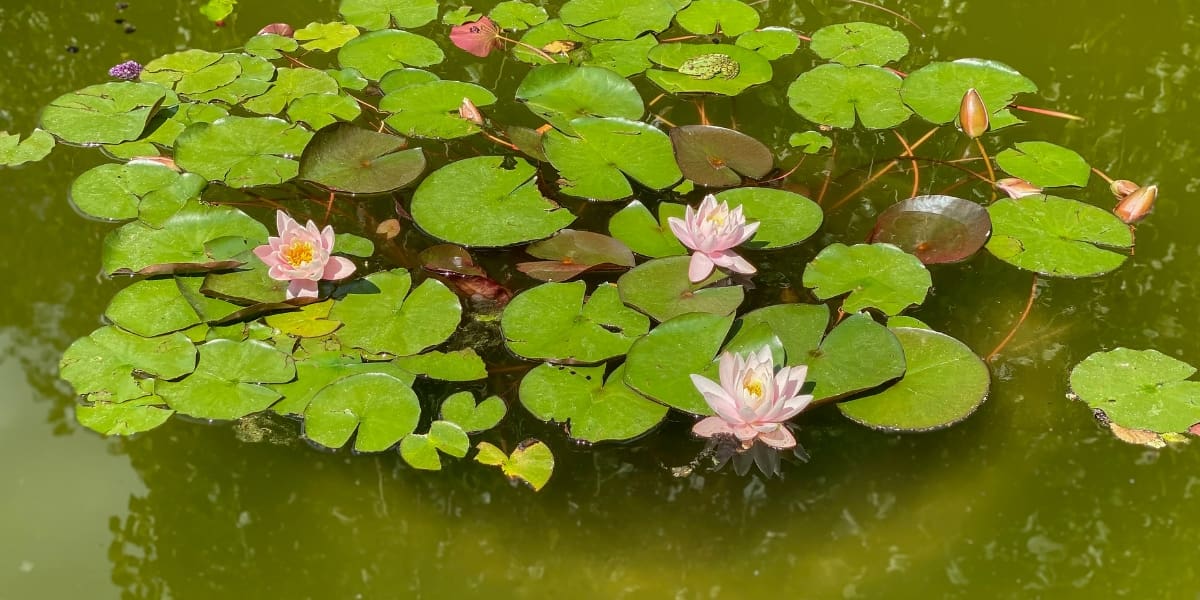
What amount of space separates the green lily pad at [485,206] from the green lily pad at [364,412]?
467 millimetres

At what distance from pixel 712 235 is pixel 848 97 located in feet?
3.26

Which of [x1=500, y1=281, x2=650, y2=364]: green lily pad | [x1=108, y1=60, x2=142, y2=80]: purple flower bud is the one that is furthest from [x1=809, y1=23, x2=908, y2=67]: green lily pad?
[x1=108, y1=60, x2=142, y2=80]: purple flower bud

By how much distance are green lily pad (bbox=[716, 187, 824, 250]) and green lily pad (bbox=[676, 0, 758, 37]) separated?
0.95 meters

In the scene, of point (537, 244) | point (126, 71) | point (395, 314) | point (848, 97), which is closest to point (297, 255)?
point (395, 314)

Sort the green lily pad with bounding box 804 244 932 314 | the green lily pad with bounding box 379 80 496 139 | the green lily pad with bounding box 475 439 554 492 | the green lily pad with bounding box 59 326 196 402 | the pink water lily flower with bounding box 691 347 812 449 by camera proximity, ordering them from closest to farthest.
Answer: the pink water lily flower with bounding box 691 347 812 449
the green lily pad with bounding box 475 439 554 492
the green lily pad with bounding box 59 326 196 402
the green lily pad with bounding box 804 244 932 314
the green lily pad with bounding box 379 80 496 139

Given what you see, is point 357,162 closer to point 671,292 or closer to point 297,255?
point 297,255

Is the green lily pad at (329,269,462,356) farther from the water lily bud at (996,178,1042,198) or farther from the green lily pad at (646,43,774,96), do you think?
the water lily bud at (996,178,1042,198)

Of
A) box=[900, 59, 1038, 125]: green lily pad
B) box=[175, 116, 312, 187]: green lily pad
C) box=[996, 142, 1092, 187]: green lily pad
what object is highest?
box=[900, 59, 1038, 125]: green lily pad

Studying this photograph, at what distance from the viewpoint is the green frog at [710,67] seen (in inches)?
108

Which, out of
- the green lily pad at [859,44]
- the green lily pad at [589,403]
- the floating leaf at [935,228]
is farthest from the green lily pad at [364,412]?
the green lily pad at [859,44]

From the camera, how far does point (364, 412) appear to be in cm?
180

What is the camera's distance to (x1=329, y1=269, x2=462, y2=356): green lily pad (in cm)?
193

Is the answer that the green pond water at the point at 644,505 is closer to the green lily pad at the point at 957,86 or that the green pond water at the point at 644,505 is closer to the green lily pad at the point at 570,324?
the green lily pad at the point at 570,324

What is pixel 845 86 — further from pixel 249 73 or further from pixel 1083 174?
pixel 249 73
